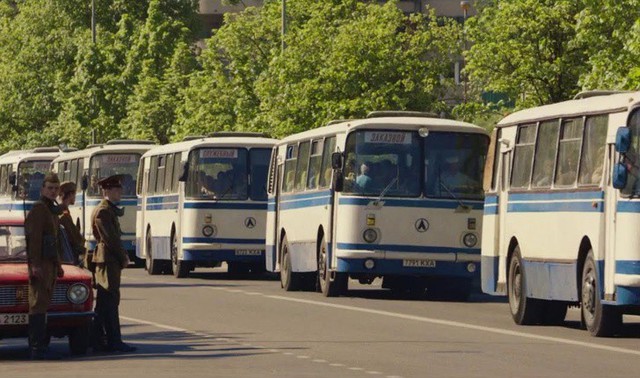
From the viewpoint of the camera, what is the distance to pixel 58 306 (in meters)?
19.8

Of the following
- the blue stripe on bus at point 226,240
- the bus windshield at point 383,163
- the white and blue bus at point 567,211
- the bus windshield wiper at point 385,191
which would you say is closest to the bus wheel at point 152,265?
the blue stripe on bus at point 226,240

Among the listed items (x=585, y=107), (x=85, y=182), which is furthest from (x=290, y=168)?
(x=85, y=182)

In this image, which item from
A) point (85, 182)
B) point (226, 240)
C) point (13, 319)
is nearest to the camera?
point (13, 319)

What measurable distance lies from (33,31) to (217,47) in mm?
32735

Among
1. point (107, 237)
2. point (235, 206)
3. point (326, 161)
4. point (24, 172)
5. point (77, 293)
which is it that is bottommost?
point (77, 293)

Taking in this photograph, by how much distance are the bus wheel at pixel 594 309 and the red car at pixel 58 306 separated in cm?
551

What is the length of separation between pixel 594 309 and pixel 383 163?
32.0ft

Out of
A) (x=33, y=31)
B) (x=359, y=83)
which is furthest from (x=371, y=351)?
(x=33, y=31)

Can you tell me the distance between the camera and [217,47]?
69.0 meters

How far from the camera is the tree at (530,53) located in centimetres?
4556

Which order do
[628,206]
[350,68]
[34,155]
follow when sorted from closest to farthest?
[628,206]
[350,68]
[34,155]

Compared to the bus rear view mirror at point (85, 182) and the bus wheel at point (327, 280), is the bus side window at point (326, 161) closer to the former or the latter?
the bus wheel at point (327, 280)

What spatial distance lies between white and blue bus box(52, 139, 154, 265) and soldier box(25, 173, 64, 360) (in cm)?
3139

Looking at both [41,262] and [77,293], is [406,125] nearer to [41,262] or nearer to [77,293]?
[77,293]
